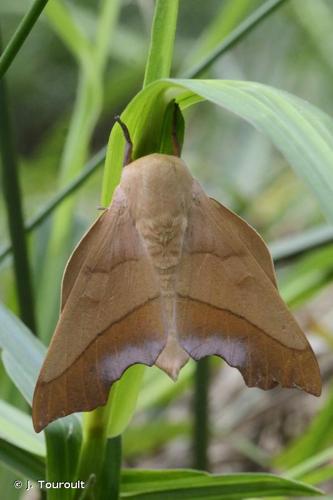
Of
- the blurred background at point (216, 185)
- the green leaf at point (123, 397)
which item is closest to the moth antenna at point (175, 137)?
the green leaf at point (123, 397)

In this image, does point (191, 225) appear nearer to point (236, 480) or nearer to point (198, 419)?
point (236, 480)

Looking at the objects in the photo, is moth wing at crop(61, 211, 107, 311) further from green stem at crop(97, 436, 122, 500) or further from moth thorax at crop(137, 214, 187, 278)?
green stem at crop(97, 436, 122, 500)

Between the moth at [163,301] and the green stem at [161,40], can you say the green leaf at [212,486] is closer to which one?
the moth at [163,301]

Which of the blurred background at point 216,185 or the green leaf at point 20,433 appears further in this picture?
the blurred background at point 216,185

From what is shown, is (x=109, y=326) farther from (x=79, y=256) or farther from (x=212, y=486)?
(x=212, y=486)

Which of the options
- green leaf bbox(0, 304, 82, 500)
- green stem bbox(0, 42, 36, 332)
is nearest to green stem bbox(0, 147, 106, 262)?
green stem bbox(0, 42, 36, 332)

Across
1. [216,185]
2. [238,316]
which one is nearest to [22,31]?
[238,316]
